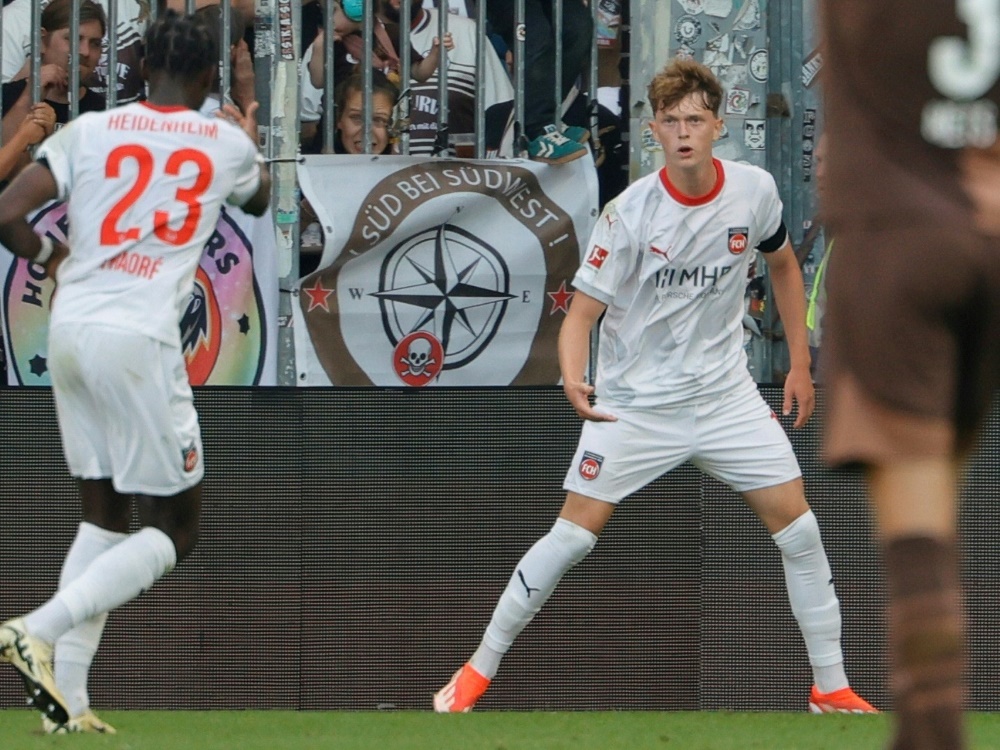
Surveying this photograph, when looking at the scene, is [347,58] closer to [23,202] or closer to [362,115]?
[362,115]

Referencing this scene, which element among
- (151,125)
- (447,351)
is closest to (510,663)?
(447,351)

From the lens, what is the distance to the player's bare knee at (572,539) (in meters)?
6.21

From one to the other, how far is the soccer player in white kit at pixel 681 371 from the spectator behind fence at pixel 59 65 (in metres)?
2.53

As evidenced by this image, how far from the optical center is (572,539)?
245 inches

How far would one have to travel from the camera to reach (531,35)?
751 cm

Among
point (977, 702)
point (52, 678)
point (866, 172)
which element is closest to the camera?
point (866, 172)

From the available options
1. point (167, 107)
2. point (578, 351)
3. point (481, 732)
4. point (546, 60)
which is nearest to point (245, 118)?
point (167, 107)

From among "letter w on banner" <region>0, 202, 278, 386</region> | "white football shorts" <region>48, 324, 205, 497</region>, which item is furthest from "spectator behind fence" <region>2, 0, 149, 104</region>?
"white football shorts" <region>48, 324, 205, 497</region>

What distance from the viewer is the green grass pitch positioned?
5.16 metres

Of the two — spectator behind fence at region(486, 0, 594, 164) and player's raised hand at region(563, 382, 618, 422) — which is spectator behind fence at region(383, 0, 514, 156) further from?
player's raised hand at region(563, 382, 618, 422)

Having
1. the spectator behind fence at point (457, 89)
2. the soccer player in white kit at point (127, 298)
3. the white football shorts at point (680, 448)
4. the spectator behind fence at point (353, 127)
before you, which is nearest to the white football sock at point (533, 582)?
the white football shorts at point (680, 448)

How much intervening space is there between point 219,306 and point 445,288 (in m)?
0.95

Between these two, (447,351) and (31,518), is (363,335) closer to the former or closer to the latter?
(447,351)

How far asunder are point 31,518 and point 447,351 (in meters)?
1.86
